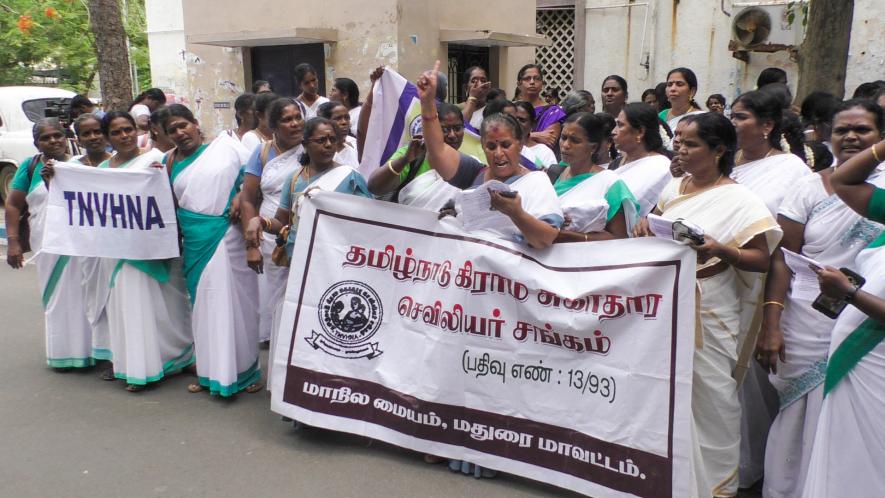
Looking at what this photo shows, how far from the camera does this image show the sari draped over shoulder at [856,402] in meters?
2.48

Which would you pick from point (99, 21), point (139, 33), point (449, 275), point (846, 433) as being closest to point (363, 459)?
point (449, 275)

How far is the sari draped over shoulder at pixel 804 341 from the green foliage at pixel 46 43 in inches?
716

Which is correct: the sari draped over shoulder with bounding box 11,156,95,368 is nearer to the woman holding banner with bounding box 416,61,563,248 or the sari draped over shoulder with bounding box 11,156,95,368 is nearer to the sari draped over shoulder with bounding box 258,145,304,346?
the sari draped over shoulder with bounding box 258,145,304,346

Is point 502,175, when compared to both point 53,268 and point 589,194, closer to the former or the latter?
point 589,194

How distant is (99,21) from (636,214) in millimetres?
7868

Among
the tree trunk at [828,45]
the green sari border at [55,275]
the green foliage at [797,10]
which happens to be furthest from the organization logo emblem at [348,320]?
the green foliage at [797,10]

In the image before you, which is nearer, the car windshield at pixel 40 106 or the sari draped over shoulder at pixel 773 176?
the sari draped over shoulder at pixel 773 176

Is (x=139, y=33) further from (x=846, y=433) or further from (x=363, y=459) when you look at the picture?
(x=846, y=433)

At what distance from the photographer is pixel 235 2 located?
1123 cm

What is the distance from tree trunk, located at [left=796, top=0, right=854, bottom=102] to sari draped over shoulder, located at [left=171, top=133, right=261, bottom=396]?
484cm

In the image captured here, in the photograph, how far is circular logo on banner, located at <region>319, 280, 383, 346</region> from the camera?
3.65 meters

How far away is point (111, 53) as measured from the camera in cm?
911

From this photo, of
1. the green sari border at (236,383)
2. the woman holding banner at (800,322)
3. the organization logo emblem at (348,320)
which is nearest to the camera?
the woman holding banner at (800,322)

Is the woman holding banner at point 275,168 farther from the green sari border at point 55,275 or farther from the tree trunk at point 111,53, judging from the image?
the tree trunk at point 111,53
